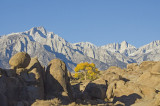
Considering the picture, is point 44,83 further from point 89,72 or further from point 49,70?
point 89,72

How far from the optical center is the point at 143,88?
46.4 meters

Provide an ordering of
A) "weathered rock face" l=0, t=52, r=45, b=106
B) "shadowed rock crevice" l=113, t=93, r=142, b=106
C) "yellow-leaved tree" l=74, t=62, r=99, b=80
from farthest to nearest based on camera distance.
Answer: "yellow-leaved tree" l=74, t=62, r=99, b=80 → "shadowed rock crevice" l=113, t=93, r=142, b=106 → "weathered rock face" l=0, t=52, r=45, b=106

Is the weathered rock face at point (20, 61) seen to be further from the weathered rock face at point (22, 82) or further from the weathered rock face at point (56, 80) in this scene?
the weathered rock face at point (56, 80)

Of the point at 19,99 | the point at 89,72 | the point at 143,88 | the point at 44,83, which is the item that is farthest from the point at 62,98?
the point at 89,72

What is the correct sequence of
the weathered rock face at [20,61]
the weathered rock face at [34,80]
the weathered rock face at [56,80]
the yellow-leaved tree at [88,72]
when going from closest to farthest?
the weathered rock face at [34,80] → the weathered rock face at [20,61] → the weathered rock face at [56,80] → the yellow-leaved tree at [88,72]

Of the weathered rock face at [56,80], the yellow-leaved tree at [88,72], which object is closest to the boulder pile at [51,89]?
the weathered rock face at [56,80]

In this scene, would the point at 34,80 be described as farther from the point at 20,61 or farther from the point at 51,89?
the point at 51,89

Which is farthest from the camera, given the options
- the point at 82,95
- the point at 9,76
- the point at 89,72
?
the point at 89,72

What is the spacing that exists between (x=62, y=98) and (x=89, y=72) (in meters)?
75.2

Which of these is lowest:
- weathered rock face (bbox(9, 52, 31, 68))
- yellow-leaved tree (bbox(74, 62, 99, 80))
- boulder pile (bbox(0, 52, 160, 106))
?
boulder pile (bbox(0, 52, 160, 106))

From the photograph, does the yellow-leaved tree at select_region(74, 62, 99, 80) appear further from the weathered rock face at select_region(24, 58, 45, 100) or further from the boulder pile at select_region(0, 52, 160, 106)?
the weathered rock face at select_region(24, 58, 45, 100)

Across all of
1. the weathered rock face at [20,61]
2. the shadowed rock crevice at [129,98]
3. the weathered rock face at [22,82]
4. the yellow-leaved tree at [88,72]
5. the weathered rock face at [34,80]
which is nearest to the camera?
the weathered rock face at [22,82]

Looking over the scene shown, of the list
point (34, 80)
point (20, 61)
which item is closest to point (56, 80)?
point (34, 80)

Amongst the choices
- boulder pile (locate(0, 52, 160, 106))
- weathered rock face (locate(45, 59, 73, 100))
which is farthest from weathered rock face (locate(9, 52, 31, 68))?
weathered rock face (locate(45, 59, 73, 100))
